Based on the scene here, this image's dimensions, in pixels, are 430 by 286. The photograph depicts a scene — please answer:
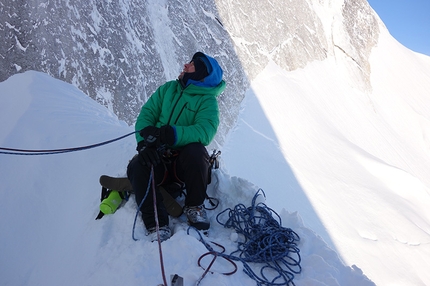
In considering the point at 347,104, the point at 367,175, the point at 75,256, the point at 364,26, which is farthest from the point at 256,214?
the point at 364,26

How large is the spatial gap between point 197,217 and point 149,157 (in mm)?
491

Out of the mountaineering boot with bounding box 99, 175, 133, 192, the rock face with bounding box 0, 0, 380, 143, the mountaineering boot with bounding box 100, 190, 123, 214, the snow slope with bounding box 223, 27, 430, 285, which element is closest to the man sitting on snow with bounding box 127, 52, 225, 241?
the mountaineering boot with bounding box 99, 175, 133, 192

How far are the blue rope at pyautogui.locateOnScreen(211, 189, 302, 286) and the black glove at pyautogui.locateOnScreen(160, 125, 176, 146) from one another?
2.04 ft

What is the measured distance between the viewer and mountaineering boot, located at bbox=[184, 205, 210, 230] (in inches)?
85.4

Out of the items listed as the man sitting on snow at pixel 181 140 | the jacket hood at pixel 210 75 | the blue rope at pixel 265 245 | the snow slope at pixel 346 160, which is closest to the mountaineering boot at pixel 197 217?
the man sitting on snow at pixel 181 140

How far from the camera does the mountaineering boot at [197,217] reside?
2170 mm

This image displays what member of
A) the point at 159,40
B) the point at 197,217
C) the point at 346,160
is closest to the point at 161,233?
the point at 197,217

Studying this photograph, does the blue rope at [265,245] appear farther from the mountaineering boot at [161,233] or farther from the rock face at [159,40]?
the rock face at [159,40]

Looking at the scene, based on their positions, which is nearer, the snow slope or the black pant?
the black pant

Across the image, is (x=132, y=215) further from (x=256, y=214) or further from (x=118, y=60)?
(x=118, y=60)

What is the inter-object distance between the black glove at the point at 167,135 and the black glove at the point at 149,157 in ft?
0.28

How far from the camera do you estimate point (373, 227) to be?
555 centimetres

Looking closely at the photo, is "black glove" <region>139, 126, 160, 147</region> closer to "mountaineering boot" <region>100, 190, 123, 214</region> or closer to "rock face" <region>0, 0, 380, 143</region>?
"mountaineering boot" <region>100, 190, 123, 214</region>

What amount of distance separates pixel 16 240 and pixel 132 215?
87 centimetres
